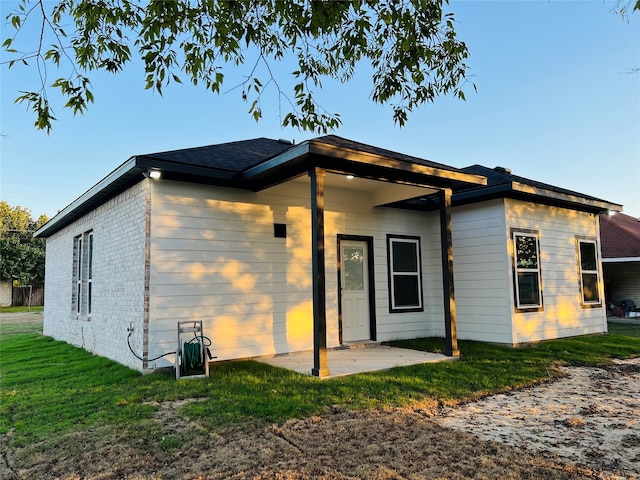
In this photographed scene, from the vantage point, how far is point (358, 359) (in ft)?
20.7

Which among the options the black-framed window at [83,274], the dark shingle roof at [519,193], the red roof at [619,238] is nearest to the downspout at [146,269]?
the black-framed window at [83,274]

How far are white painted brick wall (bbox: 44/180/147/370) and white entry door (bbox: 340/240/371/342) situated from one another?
345cm

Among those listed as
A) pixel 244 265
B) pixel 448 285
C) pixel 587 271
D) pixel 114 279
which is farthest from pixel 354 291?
pixel 587 271

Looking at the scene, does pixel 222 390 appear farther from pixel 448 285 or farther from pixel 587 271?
pixel 587 271

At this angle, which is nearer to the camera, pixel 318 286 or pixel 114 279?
pixel 318 286

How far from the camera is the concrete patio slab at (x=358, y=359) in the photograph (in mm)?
5641

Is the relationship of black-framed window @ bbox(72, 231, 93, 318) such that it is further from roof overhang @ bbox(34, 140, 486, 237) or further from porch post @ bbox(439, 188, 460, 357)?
porch post @ bbox(439, 188, 460, 357)

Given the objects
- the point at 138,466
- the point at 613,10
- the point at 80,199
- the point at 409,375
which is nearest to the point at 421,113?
the point at 613,10

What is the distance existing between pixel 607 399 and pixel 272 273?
4618 mm

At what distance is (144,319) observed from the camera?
5527 millimetres

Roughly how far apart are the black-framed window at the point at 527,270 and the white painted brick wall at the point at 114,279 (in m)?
6.39

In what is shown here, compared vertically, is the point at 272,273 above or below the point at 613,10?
below

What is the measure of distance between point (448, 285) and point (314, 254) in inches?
100

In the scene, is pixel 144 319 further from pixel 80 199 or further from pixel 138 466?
pixel 80 199
